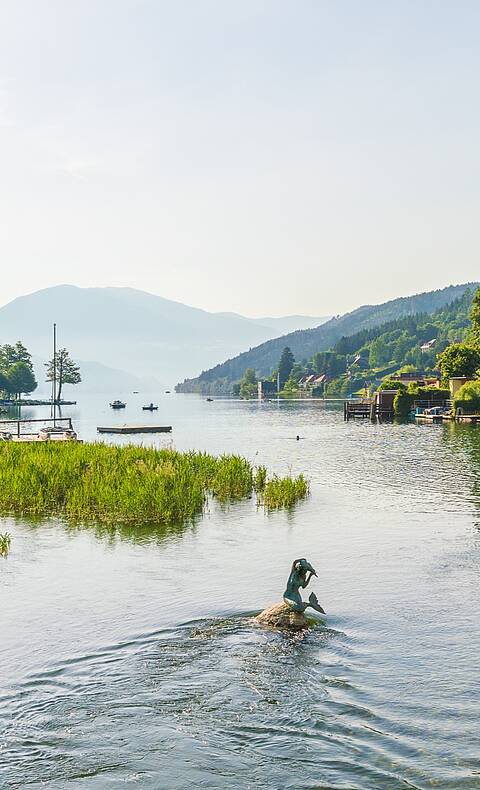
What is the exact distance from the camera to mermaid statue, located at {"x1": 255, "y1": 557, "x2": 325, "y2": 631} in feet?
63.7

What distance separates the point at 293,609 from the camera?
19.5 meters

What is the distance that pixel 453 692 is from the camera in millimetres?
15672

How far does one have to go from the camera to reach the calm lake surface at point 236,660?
13016mm

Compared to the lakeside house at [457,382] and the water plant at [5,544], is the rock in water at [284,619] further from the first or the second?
the lakeside house at [457,382]

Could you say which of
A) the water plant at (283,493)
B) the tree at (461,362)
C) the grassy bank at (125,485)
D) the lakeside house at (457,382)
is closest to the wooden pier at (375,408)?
the tree at (461,362)

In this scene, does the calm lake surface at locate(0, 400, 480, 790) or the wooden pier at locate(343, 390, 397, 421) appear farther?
the wooden pier at locate(343, 390, 397, 421)

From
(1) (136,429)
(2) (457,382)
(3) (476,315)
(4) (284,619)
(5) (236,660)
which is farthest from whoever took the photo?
(3) (476,315)

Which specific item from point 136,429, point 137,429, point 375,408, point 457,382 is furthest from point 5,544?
point 457,382

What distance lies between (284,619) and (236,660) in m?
2.60

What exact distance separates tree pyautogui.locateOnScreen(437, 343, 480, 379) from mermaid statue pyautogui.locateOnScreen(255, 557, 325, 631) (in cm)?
11263

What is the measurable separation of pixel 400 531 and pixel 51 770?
2175 centimetres

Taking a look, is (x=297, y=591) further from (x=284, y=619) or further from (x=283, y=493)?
(x=283, y=493)

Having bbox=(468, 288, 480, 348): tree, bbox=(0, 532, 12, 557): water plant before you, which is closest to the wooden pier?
bbox=(468, 288, 480, 348): tree

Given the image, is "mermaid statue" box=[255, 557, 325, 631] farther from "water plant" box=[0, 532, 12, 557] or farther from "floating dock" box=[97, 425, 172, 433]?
"floating dock" box=[97, 425, 172, 433]
